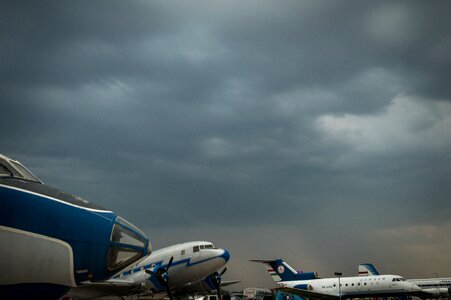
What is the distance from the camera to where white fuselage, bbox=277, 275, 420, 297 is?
55.7 m

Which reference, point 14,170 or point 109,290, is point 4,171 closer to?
point 14,170

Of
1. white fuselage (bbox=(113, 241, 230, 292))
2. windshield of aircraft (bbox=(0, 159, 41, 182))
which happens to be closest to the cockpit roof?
windshield of aircraft (bbox=(0, 159, 41, 182))

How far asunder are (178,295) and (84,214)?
3110 cm

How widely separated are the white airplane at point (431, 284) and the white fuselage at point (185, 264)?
38507 mm

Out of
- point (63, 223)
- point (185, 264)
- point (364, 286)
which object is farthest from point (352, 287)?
point (63, 223)

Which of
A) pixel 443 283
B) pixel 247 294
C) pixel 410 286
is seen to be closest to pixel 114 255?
pixel 410 286

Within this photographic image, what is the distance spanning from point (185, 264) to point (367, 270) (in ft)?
207

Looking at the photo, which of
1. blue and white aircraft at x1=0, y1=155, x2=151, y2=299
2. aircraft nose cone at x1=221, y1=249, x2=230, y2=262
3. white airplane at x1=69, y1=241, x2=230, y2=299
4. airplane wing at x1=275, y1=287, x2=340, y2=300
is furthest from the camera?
airplane wing at x1=275, y1=287, x2=340, y2=300

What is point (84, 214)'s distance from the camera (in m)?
7.27

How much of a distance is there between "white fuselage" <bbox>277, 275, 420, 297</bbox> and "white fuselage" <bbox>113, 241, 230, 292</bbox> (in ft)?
100.0

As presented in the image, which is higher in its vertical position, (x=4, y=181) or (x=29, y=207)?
(x=4, y=181)

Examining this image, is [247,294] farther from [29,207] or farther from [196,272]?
[29,207]

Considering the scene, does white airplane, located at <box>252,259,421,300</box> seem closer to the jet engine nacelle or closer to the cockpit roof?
the jet engine nacelle

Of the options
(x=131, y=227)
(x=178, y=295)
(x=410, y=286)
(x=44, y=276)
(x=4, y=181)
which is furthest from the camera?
(x=410, y=286)
